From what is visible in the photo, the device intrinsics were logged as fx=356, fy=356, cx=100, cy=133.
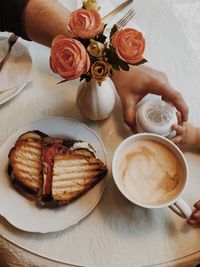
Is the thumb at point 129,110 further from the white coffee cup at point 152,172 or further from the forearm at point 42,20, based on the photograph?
the forearm at point 42,20

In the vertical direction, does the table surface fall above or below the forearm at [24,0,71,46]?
below

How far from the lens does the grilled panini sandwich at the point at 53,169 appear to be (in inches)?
26.6

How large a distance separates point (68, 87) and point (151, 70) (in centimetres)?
20

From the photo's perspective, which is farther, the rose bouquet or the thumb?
the thumb

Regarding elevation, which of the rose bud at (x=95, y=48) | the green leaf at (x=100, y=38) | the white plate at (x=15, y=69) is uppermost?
the green leaf at (x=100, y=38)

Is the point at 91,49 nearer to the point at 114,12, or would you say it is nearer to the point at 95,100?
the point at 95,100

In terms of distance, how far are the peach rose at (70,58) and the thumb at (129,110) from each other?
20 cm

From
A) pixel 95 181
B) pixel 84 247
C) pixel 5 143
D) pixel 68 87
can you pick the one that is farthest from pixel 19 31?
pixel 84 247

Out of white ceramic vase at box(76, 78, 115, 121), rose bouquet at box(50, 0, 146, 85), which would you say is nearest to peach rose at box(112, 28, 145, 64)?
rose bouquet at box(50, 0, 146, 85)

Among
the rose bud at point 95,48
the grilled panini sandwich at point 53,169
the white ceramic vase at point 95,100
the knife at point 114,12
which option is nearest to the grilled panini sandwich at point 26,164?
the grilled panini sandwich at point 53,169

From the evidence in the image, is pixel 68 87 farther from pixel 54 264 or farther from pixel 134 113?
pixel 54 264

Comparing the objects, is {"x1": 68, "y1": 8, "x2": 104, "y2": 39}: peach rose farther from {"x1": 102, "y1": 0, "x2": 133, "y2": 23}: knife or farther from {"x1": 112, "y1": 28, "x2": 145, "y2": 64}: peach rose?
{"x1": 102, "y1": 0, "x2": 133, "y2": 23}: knife

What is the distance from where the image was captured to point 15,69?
0.86 metres

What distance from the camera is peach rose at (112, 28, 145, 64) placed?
1.97 ft
